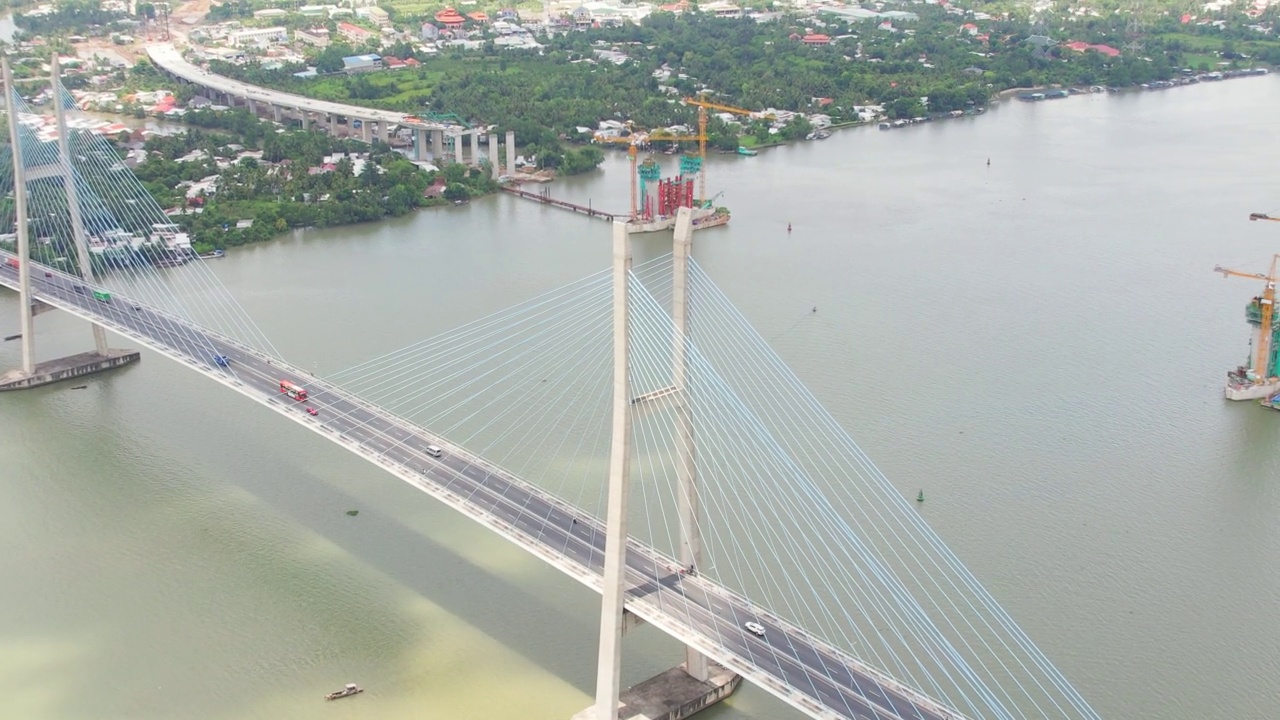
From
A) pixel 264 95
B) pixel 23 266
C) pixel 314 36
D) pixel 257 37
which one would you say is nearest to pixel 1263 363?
pixel 23 266

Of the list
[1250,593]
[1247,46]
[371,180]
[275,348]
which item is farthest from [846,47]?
[1250,593]

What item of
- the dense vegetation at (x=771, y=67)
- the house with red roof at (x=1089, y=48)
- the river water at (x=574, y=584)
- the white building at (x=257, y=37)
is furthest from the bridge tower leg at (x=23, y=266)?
the house with red roof at (x=1089, y=48)

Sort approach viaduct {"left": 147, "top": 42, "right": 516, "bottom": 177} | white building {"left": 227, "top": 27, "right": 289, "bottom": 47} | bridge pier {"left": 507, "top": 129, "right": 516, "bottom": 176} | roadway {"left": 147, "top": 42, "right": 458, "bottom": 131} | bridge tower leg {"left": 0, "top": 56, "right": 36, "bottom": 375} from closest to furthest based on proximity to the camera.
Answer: bridge tower leg {"left": 0, "top": 56, "right": 36, "bottom": 375} → bridge pier {"left": 507, "top": 129, "right": 516, "bottom": 176} → approach viaduct {"left": 147, "top": 42, "right": 516, "bottom": 177} → roadway {"left": 147, "top": 42, "right": 458, "bottom": 131} → white building {"left": 227, "top": 27, "right": 289, "bottom": 47}

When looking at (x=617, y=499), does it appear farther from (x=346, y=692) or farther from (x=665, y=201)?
(x=665, y=201)

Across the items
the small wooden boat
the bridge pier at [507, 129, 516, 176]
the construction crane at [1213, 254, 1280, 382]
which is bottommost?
the small wooden boat

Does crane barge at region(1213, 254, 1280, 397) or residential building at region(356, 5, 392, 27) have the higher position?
residential building at region(356, 5, 392, 27)

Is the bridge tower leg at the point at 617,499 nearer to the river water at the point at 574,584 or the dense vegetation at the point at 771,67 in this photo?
the river water at the point at 574,584

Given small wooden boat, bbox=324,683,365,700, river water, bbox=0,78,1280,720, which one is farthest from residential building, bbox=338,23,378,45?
small wooden boat, bbox=324,683,365,700

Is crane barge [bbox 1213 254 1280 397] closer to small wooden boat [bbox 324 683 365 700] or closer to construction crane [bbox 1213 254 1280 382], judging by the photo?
construction crane [bbox 1213 254 1280 382]
